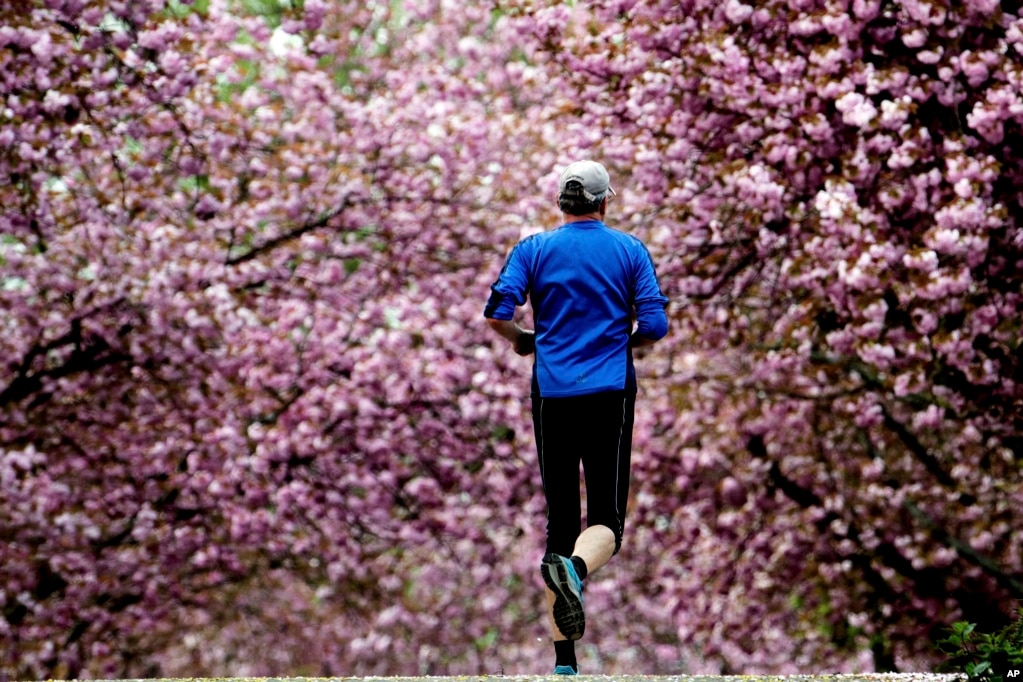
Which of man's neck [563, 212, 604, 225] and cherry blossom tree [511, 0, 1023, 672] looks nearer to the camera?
man's neck [563, 212, 604, 225]

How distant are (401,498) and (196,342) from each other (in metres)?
2.79

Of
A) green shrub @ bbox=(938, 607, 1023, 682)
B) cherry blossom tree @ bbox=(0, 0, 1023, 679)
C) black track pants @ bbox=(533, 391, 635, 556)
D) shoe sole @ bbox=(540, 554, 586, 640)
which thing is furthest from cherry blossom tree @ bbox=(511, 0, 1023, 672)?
shoe sole @ bbox=(540, 554, 586, 640)

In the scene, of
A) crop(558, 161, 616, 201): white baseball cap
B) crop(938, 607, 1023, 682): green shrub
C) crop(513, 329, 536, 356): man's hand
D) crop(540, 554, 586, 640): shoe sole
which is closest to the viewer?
crop(938, 607, 1023, 682): green shrub

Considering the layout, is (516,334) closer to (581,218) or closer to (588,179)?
(581,218)

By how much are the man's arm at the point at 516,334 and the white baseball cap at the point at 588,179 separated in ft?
1.74

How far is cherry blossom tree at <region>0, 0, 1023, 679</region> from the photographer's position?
9250 mm

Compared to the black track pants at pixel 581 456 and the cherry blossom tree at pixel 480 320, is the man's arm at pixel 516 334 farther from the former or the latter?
the cherry blossom tree at pixel 480 320

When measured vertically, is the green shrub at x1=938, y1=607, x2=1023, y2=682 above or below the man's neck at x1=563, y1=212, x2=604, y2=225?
below

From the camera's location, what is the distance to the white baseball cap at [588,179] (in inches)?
225

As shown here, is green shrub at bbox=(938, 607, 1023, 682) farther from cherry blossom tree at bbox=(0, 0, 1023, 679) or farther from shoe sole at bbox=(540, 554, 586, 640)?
cherry blossom tree at bbox=(0, 0, 1023, 679)

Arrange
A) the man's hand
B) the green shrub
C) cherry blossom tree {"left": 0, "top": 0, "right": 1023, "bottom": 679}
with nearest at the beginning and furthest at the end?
the green shrub → the man's hand → cherry blossom tree {"left": 0, "top": 0, "right": 1023, "bottom": 679}

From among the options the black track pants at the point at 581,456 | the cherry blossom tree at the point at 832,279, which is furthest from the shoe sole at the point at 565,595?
the cherry blossom tree at the point at 832,279

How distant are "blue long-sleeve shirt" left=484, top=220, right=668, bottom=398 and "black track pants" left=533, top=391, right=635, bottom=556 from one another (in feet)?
0.22

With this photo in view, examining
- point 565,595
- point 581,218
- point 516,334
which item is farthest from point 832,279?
point 565,595
